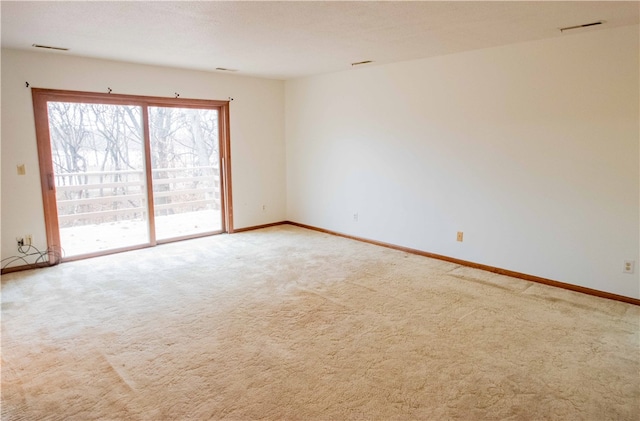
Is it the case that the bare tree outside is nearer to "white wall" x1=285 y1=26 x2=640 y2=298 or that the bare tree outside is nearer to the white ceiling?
the white ceiling

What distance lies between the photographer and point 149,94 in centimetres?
512

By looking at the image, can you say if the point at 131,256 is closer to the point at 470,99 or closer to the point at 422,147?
the point at 422,147

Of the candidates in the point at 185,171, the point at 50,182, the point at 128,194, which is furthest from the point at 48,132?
the point at 185,171

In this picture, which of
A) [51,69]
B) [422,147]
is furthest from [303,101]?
[51,69]

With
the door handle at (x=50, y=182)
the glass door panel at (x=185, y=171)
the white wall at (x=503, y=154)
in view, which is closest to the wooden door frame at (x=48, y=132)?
the door handle at (x=50, y=182)

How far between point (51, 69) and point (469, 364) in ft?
16.1

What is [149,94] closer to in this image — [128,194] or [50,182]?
[128,194]

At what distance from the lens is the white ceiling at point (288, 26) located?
2764 millimetres

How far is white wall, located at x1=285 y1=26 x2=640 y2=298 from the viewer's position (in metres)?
3.49

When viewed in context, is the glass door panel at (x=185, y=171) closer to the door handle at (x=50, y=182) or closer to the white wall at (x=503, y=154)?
the door handle at (x=50, y=182)

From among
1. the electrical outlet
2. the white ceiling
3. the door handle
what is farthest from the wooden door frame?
the electrical outlet

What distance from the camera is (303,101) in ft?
20.5

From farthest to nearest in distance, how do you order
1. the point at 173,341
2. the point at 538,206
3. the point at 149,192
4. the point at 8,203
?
the point at 149,192, the point at 8,203, the point at 538,206, the point at 173,341

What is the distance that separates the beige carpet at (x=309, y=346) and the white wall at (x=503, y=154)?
465mm
